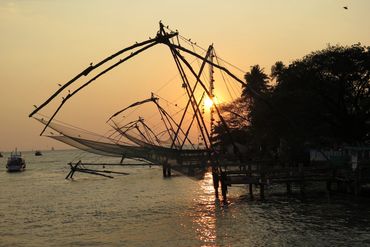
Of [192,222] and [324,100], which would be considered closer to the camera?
[192,222]

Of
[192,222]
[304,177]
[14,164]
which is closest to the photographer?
[192,222]

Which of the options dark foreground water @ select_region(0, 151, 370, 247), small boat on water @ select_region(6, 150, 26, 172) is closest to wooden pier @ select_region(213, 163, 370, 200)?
dark foreground water @ select_region(0, 151, 370, 247)

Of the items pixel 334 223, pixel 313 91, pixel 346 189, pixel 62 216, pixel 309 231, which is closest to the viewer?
pixel 309 231

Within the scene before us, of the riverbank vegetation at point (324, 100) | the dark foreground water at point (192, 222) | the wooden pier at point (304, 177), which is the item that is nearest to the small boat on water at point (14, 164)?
the dark foreground water at point (192, 222)

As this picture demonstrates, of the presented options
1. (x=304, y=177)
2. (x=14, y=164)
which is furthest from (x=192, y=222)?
(x=14, y=164)

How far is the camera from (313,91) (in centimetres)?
3584

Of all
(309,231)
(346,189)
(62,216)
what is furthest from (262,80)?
(309,231)

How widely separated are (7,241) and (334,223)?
39.8 feet

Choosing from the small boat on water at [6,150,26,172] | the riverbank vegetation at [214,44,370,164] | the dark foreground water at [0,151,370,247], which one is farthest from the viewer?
the small boat on water at [6,150,26,172]

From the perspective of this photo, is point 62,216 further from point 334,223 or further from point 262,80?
point 262,80

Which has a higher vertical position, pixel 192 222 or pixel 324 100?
pixel 324 100

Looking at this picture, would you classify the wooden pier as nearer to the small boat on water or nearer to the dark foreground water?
the dark foreground water

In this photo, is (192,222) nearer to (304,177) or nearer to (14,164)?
(304,177)

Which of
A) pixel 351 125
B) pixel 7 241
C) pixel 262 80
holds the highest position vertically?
pixel 262 80
